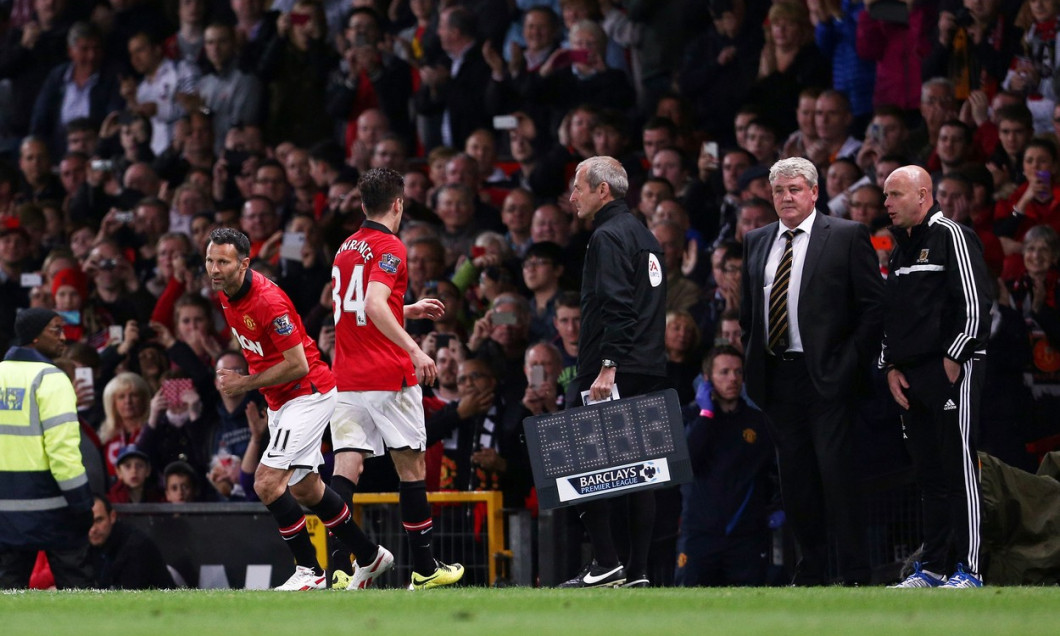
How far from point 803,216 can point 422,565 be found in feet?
9.18

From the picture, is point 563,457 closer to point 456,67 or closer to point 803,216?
point 803,216

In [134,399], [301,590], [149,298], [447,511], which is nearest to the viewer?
[301,590]

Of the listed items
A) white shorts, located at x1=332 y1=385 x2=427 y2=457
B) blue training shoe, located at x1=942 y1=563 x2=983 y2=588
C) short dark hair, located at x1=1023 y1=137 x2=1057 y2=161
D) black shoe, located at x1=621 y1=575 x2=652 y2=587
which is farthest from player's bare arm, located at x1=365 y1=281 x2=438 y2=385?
short dark hair, located at x1=1023 y1=137 x2=1057 y2=161

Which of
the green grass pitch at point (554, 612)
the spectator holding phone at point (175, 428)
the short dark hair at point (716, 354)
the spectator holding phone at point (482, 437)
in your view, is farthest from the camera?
the spectator holding phone at point (175, 428)

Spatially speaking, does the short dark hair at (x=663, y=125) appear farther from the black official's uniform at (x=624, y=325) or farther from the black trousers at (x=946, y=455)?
the black trousers at (x=946, y=455)

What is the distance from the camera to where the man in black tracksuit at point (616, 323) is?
888cm

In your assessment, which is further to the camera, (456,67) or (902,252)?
(456,67)

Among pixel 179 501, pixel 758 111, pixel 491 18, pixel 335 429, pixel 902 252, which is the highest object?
pixel 491 18

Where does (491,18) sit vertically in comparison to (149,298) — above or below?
above

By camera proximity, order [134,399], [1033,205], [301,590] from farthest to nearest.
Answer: [134,399], [1033,205], [301,590]

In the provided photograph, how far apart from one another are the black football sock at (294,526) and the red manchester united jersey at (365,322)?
69 cm

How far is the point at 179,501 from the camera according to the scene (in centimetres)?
1291

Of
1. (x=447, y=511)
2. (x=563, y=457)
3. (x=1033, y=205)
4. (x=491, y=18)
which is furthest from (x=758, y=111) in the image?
(x=563, y=457)

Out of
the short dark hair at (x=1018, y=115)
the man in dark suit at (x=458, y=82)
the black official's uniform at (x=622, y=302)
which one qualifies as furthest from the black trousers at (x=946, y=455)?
the man in dark suit at (x=458, y=82)
